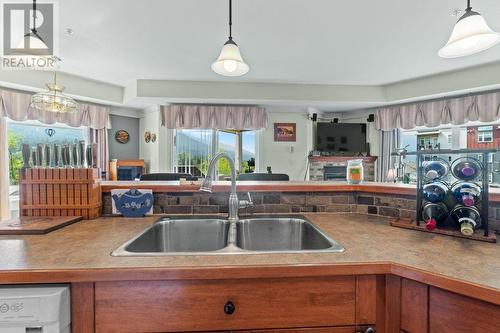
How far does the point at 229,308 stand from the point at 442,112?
4836mm

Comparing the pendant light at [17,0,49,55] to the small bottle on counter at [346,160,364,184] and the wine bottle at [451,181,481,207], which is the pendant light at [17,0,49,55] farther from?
the wine bottle at [451,181,481,207]

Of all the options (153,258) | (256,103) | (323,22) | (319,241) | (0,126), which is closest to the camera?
(153,258)

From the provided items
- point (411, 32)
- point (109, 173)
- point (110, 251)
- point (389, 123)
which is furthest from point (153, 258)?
point (389, 123)

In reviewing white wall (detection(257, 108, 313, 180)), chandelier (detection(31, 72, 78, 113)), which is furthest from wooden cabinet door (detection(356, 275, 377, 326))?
white wall (detection(257, 108, 313, 180))

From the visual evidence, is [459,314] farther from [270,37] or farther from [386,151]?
[386,151]

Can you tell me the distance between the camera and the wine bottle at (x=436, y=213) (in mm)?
1058

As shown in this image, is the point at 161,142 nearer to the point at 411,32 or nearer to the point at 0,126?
the point at 0,126

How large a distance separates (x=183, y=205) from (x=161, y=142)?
3.50 meters

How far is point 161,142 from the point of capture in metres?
4.59

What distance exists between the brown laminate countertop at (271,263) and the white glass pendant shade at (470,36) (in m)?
1.02

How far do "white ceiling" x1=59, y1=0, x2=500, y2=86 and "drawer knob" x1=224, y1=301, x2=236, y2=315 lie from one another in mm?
2204

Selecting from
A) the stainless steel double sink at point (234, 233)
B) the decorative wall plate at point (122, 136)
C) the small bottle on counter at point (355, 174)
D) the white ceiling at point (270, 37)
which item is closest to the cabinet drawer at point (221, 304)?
the stainless steel double sink at point (234, 233)

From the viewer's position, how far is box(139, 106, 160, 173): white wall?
15.1ft

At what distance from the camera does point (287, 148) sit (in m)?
4.90
